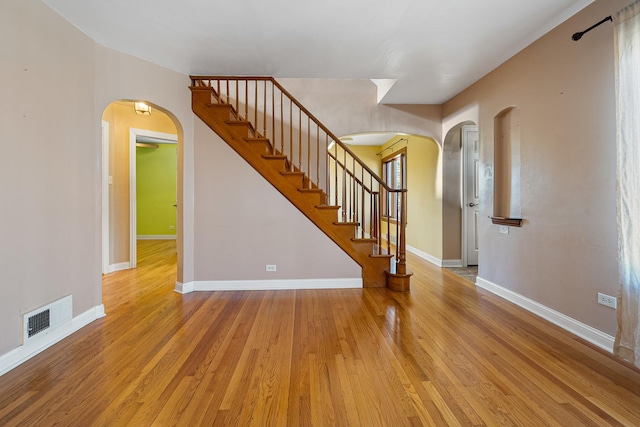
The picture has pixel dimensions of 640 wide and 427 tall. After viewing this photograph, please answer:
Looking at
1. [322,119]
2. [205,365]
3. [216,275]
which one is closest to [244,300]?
[216,275]

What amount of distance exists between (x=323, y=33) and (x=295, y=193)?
1.77 meters

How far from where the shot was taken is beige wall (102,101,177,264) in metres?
4.57

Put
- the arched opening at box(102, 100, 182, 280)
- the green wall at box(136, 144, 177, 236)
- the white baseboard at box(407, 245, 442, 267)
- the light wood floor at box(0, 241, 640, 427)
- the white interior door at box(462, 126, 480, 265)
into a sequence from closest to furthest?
the light wood floor at box(0, 241, 640, 427)
the arched opening at box(102, 100, 182, 280)
the white interior door at box(462, 126, 480, 265)
the white baseboard at box(407, 245, 442, 267)
the green wall at box(136, 144, 177, 236)

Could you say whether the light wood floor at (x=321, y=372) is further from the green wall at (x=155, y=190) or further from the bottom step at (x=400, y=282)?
the green wall at (x=155, y=190)

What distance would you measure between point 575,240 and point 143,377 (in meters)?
3.48

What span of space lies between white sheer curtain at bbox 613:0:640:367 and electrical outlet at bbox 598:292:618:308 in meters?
0.18

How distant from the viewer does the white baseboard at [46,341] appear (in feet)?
6.35

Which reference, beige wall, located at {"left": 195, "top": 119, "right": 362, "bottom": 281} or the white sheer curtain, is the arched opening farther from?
the white sheer curtain

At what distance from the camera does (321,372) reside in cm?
187

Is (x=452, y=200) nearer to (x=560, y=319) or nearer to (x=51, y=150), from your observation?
(x=560, y=319)

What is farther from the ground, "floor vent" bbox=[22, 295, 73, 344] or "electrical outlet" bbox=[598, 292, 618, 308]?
"electrical outlet" bbox=[598, 292, 618, 308]

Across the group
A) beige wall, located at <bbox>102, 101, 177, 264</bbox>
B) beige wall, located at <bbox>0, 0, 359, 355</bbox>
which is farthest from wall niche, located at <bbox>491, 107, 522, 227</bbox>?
beige wall, located at <bbox>102, 101, 177, 264</bbox>

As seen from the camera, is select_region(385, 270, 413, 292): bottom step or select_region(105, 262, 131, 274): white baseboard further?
select_region(105, 262, 131, 274): white baseboard

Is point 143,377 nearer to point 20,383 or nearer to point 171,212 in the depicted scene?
point 20,383
